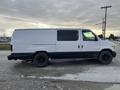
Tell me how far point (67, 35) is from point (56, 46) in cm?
86

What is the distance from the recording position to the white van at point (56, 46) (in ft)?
42.2

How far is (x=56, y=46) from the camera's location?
1312cm

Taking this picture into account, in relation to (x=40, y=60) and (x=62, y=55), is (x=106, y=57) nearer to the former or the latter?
(x=62, y=55)

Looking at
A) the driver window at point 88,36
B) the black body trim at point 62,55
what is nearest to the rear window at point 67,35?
the driver window at point 88,36

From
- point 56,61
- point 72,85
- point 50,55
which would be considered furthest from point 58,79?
point 56,61

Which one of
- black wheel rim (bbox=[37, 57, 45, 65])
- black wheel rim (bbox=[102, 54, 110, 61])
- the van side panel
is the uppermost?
the van side panel

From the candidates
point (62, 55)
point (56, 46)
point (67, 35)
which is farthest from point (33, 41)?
point (67, 35)

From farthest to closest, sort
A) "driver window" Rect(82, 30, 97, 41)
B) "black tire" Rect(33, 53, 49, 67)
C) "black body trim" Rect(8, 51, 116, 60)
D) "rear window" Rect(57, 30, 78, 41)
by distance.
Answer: "driver window" Rect(82, 30, 97, 41), "rear window" Rect(57, 30, 78, 41), "black tire" Rect(33, 53, 49, 67), "black body trim" Rect(8, 51, 116, 60)

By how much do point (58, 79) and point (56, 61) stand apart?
5.08 m

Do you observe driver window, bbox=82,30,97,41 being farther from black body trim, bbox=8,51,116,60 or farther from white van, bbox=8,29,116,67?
black body trim, bbox=8,51,116,60

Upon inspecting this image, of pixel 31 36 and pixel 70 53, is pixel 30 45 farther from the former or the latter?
pixel 70 53

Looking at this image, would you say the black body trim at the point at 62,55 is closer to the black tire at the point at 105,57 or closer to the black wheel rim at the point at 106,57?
the black tire at the point at 105,57

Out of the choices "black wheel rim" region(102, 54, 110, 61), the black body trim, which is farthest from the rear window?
"black wheel rim" region(102, 54, 110, 61)

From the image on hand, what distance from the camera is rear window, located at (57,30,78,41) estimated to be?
13250mm
